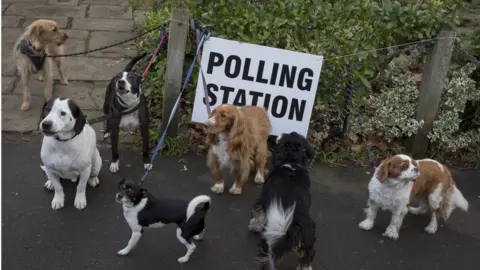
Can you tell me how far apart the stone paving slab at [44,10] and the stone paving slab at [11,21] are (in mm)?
197

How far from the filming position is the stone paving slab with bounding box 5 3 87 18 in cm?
899

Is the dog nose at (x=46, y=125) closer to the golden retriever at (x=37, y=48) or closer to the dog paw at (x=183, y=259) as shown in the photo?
the dog paw at (x=183, y=259)

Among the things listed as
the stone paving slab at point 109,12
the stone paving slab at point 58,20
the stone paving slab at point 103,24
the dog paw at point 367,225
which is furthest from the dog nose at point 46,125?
the stone paving slab at point 109,12

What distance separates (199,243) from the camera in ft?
14.0

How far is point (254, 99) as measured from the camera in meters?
5.34

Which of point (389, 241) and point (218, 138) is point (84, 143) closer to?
point (218, 138)

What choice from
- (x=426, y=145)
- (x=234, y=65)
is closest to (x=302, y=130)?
(x=234, y=65)

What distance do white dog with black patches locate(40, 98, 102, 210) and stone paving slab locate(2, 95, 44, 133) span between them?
1.48 m

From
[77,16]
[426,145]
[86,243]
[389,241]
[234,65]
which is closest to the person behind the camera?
[86,243]

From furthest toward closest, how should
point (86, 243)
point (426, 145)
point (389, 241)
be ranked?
1. point (426, 145)
2. point (389, 241)
3. point (86, 243)

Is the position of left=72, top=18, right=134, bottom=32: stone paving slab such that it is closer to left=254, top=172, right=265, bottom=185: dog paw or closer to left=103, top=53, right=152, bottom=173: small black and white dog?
left=103, top=53, right=152, bottom=173: small black and white dog

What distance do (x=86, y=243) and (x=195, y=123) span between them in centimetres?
221

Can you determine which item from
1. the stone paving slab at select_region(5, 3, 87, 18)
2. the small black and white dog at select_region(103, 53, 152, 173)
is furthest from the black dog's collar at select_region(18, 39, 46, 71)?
the stone paving slab at select_region(5, 3, 87, 18)

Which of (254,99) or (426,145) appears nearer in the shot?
(254,99)
